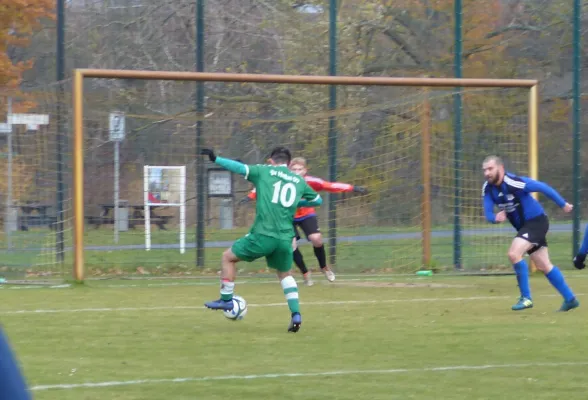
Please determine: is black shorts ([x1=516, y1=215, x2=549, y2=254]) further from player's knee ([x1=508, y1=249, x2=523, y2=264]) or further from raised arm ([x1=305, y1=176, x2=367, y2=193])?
raised arm ([x1=305, y1=176, x2=367, y2=193])

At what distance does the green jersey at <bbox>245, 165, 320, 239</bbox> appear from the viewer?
30.7ft

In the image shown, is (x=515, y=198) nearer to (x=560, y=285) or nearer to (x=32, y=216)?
(x=560, y=285)

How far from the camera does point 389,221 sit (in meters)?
16.3

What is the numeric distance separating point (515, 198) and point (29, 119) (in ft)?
23.0

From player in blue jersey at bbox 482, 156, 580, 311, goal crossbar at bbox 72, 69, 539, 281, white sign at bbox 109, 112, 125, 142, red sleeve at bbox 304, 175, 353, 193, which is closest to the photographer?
player in blue jersey at bbox 482, 156, 580, 311

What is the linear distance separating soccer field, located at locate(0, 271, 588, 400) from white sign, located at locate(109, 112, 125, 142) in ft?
9.25

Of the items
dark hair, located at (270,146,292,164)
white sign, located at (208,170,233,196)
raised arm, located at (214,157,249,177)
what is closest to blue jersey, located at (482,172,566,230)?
dark hair, located at (270,146,292,164)

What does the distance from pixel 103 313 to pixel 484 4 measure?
34.4 ft

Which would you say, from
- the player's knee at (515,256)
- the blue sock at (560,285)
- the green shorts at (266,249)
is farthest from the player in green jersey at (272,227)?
the blue sock at (560,285)

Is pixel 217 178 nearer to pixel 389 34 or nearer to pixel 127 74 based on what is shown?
pixel 127 74

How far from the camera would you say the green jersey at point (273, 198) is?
9.35 meters

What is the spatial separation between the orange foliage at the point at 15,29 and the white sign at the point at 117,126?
6.72 ft

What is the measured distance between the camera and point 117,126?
1555cm

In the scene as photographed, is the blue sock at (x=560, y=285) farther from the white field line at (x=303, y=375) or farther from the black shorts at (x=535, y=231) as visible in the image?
the white field line at (x=303, y=375)
